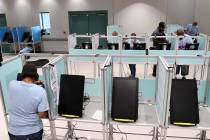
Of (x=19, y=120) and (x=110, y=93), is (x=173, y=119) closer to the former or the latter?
(x=110, y=93)

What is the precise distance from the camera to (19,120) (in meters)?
2.13

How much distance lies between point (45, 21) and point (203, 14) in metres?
6.77

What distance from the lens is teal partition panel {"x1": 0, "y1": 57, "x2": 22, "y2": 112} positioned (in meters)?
2.80

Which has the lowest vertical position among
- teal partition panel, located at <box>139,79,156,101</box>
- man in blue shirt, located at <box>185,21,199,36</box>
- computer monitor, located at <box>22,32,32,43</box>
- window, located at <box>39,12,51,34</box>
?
teal partition panel, located at <box>139,79,156,101</box>

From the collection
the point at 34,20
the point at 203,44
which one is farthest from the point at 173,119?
the point at 34,20

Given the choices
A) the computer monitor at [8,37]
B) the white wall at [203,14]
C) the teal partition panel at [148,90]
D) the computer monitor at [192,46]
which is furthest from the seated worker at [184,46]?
the computer monitor at [8,37]

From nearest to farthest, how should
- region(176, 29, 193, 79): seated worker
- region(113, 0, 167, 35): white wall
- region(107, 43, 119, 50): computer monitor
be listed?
region(176, 29, 193, 79): seated worker → region(107, 43, 119, 50): computer monitor → region(113, 0, 167, 35): white wall

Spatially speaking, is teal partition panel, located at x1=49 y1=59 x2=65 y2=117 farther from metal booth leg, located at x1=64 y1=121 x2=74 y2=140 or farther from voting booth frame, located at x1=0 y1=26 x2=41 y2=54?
voting booth frame, located at x1=0 y1=26 x2=41 y2=54

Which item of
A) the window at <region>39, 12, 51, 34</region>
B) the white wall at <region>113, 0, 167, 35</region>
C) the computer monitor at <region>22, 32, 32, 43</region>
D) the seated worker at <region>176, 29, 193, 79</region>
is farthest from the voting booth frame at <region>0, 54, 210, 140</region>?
the window at <region>39, 12, 51, 34</region>

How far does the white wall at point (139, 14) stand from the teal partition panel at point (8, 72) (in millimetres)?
6563

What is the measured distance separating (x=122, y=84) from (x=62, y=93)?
2.19 ft

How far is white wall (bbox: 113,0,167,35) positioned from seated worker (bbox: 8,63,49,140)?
7.37m

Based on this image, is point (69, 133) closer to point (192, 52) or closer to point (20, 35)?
point (192, 52)

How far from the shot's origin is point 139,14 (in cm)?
893
